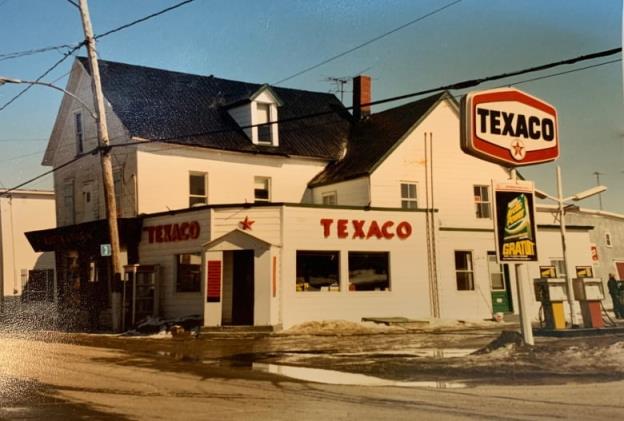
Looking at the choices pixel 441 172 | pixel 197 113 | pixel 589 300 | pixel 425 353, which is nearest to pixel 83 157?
pixel 197 113

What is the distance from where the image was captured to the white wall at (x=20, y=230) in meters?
37.3

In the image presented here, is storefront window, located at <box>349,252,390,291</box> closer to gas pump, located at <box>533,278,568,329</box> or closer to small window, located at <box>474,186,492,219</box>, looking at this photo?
small window, located at <box>474,186,492,219</box>

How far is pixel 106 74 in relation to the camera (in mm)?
27875

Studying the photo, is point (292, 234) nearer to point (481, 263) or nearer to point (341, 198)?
point (341, 198)

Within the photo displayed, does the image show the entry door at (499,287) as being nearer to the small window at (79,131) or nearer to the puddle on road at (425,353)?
the puddle on road at (425,353)

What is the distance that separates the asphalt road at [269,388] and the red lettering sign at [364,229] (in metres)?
6.47

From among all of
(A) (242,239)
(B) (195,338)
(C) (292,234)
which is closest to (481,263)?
(C) (292,234)

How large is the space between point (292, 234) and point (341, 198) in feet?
18.3

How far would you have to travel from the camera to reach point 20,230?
1506 inches

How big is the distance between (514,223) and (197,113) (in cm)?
1675

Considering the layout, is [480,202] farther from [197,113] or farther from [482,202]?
[197,113]

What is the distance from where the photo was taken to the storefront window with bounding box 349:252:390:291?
23328 millimetres

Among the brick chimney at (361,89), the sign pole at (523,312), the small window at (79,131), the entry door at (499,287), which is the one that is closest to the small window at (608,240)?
the entry door at (499,287)

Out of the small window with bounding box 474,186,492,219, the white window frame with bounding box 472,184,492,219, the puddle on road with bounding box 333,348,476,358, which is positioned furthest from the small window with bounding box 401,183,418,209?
the puddle on road with bounding box 333,348,476,358
